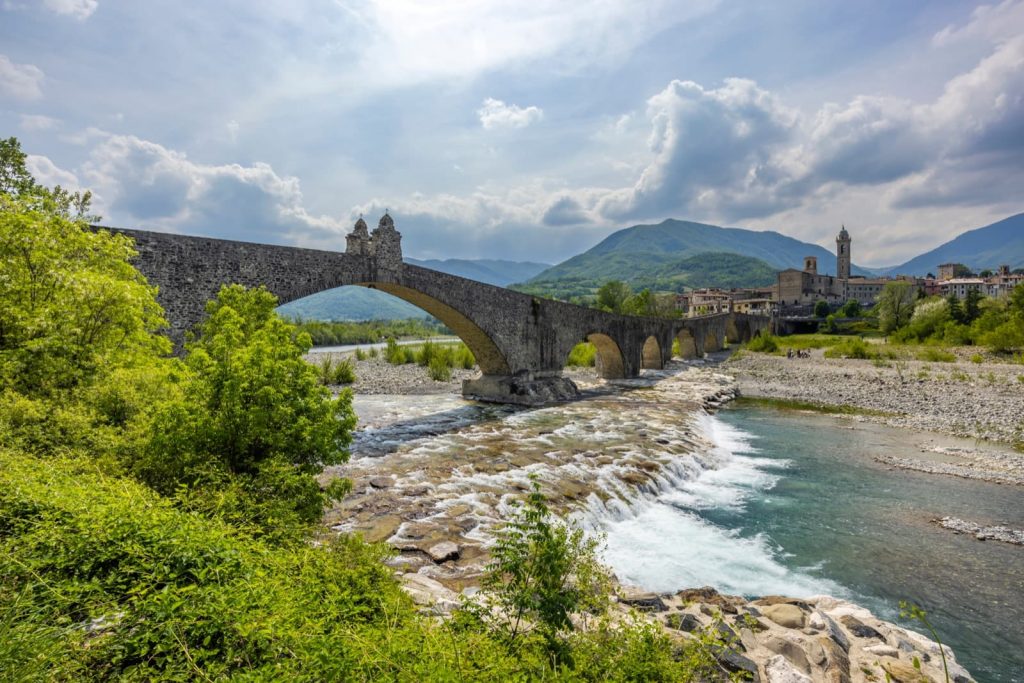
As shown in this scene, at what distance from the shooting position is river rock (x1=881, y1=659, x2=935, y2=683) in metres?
→ 4.55

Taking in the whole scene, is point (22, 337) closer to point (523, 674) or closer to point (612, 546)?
point (523, 674)

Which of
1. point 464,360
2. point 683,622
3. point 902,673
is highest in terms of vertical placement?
point 464,360

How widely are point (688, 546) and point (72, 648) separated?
8459 mm

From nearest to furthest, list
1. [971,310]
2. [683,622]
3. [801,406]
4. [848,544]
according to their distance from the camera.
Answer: [683,622] → [848,544] → [801,406] → [971,310]

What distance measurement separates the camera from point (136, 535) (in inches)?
142

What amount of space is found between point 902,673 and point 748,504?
6.24 m

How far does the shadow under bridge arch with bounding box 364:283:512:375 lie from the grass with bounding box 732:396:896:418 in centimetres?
1259

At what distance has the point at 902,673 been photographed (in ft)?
15.4

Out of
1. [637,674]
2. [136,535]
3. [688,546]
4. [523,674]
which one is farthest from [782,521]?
[136,535]

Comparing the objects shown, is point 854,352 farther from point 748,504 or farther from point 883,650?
point 883,650

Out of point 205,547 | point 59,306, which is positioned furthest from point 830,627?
point 59,306

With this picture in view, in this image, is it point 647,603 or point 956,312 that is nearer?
point 647,603

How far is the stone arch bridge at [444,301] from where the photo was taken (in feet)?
40.8

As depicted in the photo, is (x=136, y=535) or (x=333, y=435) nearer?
(x=136, y=535)
